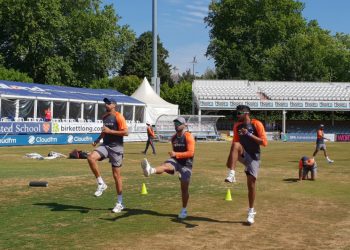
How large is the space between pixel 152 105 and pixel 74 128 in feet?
40.5

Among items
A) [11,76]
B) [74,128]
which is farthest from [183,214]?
[11,76]

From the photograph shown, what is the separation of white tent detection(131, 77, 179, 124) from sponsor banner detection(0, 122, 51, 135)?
47.8 feet

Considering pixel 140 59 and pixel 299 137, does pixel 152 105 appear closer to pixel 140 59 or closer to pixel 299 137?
pixel 299 137

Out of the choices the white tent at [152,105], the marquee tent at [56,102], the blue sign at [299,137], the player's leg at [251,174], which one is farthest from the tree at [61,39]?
the player's leg at [251,174]

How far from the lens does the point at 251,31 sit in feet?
256

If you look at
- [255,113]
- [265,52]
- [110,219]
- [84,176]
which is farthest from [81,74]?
[110,219]

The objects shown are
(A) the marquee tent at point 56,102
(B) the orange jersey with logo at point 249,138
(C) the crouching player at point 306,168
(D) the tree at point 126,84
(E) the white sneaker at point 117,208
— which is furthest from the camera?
(D) the tree at point 126,84

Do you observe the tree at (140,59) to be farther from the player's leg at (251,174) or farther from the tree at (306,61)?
the player's leg at (251,174)

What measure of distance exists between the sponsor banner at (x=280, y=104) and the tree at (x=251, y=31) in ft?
64.2

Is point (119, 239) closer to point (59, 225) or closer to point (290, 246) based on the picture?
point (59, 225)

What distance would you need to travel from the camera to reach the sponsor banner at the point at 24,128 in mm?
32375

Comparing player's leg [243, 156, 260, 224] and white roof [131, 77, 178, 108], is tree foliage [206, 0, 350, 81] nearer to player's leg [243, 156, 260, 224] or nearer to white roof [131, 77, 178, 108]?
white roof [131, 77, 178, 108]

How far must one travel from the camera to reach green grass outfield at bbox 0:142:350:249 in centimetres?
752

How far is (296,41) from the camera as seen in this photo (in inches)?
2940
